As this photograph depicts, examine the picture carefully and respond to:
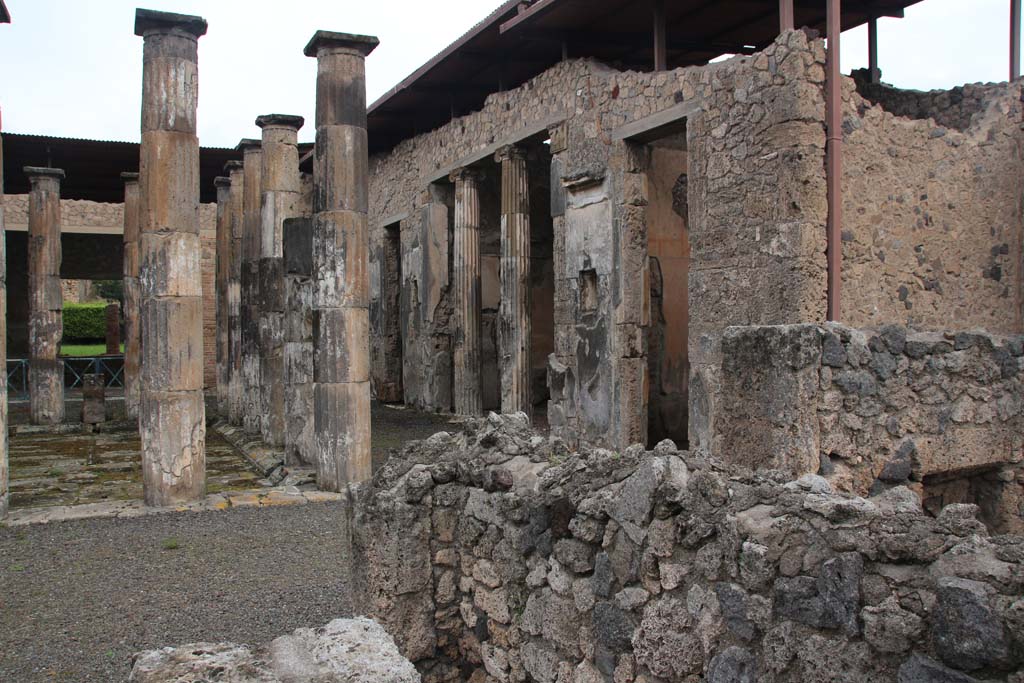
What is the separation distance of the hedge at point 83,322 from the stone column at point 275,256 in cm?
2162

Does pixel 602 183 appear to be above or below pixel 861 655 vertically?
above

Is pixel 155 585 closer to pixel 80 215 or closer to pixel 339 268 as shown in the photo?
pixel 339 268

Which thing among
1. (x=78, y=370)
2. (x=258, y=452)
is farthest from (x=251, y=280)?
(x=78, y=370)

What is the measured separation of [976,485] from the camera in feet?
19.3

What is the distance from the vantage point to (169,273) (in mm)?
8469

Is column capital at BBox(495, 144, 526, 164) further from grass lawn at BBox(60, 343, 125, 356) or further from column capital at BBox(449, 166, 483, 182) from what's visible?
grass lawn at BBox(60, 343, 125, 356)

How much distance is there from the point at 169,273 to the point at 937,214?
6.95 meters

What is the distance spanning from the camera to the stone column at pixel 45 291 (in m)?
15.2

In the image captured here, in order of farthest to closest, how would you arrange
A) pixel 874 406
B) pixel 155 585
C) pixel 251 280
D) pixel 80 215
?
pixel 80 215
pixel 251 280
pixel 155 585
pixel 874 406

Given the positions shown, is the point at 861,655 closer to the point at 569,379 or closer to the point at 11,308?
the point at 569,379

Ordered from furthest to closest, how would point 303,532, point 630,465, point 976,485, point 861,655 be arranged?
point 303,532 → point 976,485 → point 630,465 → point 861,655

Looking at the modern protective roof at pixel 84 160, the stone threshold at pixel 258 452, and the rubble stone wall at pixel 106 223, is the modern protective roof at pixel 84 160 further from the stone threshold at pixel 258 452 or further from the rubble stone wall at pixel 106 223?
the stone threshold at pixel 258 452

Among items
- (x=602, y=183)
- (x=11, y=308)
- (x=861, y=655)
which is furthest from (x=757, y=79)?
(x=11, y=308)

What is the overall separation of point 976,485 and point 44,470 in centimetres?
966
